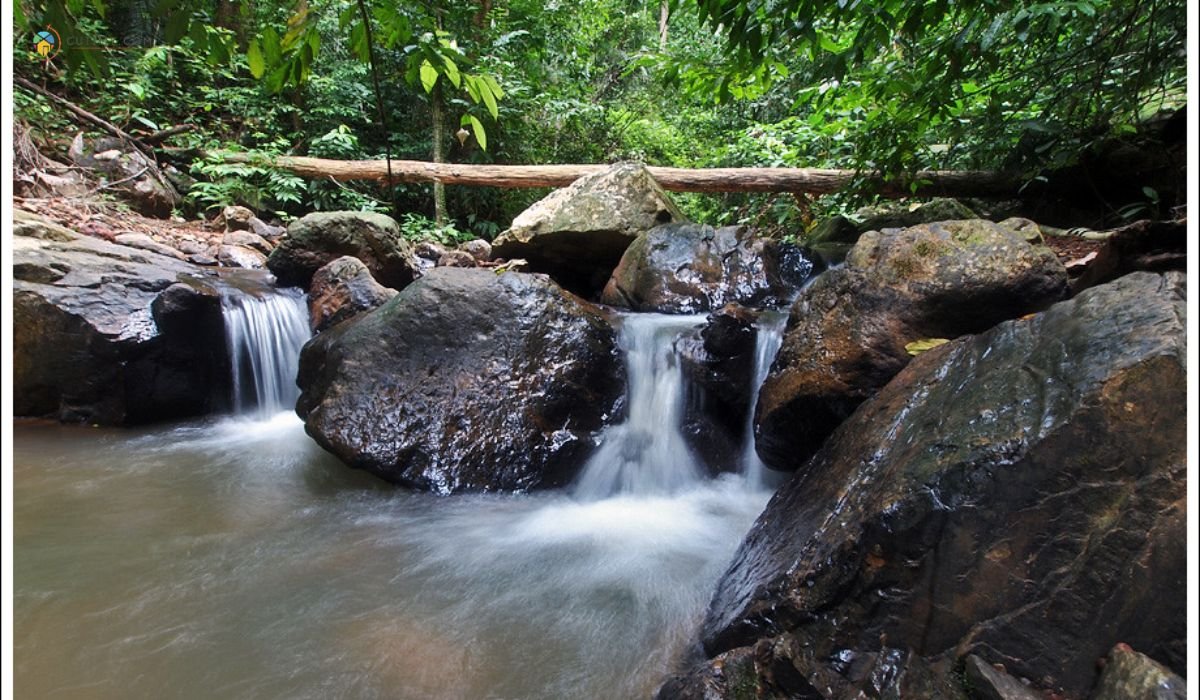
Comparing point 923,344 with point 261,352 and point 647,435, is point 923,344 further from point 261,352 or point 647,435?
point 261,352

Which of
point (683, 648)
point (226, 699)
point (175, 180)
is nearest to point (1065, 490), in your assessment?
point (683, 648)

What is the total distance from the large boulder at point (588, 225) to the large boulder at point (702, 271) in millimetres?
447

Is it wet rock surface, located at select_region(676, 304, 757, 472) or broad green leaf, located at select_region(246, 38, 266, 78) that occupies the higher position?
broad green leaf, located at select_region(246, 38, 266, 78)

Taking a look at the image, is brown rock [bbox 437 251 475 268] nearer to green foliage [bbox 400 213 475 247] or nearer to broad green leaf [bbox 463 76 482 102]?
green foliage [bbox 400 213 475 247]

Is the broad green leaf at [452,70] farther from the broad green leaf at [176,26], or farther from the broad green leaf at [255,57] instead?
the broad green leaf at [176,26]

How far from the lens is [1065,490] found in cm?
195

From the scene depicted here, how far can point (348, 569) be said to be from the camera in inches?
126

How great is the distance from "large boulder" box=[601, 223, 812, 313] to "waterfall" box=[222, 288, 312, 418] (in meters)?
3.22

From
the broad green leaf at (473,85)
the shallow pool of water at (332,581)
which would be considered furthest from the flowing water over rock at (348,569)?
the broad green leaf at (473,85)

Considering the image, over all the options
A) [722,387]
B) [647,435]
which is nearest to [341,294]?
[647,435]

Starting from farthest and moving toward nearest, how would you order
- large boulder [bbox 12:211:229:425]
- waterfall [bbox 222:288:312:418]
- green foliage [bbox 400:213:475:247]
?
green foliage [bbox 400:213:475:247] → waterfall [bbox 222:288:312:418] → large boulder [bbox 12:211:229:425]

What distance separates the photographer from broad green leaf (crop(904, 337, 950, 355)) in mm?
3163

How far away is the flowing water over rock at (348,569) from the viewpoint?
7.98 ft

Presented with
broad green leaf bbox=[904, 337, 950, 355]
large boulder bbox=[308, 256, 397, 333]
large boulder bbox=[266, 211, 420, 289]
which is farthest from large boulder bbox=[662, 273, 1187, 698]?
large boulder bbox=[266, 211, 420, 289]
